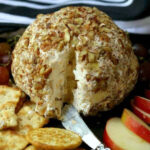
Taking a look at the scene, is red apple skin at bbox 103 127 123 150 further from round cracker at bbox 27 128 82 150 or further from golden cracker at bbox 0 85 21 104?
golden cracker at bbox 0 85 21 104

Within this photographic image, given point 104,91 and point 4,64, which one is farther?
point 4,64

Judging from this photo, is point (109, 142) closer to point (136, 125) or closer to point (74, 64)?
point (136, 125)

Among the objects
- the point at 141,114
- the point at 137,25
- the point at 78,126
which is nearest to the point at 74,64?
the point at 78,126

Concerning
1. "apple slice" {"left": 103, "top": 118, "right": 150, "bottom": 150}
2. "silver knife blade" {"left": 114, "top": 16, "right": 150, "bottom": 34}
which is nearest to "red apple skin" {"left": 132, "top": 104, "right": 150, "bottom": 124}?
"apple slice" {"left": 103, "top": 118, "right": 150, "bottom": 150}

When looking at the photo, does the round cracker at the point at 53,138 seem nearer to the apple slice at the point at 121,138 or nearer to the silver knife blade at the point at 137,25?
the apple slice at the point at 121,138

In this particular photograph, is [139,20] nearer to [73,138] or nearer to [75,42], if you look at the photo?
[75,42]

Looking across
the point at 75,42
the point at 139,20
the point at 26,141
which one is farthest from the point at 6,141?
the point at 139,20
